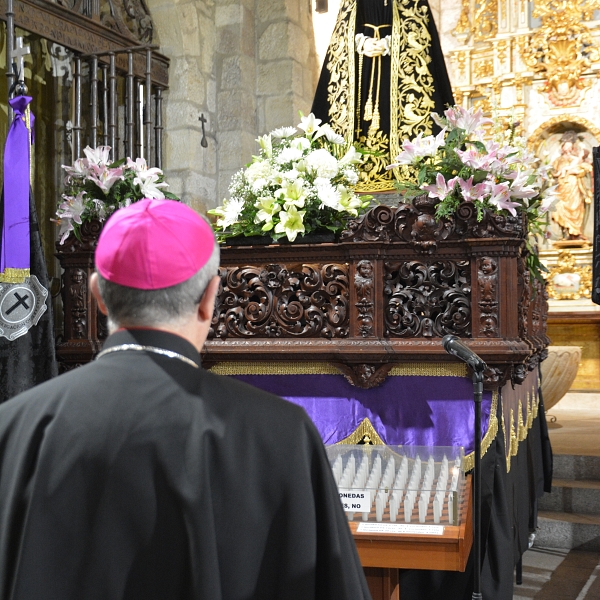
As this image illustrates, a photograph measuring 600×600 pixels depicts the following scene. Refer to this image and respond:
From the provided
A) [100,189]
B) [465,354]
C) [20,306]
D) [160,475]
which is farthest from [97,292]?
[100,189]

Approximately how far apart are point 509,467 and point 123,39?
3.59 m

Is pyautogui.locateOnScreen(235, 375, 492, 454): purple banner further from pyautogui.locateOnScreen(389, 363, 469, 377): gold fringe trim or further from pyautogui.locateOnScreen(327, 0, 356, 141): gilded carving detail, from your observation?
pyautogui.locateOnScreen(327, 0, 356, 141): gilded carving detail

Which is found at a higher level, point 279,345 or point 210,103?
point 210,103

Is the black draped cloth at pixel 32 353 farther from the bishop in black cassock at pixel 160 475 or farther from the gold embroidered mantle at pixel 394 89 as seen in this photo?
the bishop in black cassock at pixel 160 475

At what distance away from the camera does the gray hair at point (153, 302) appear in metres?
1.24

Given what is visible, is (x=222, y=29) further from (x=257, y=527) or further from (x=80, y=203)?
(x=257, y=527)

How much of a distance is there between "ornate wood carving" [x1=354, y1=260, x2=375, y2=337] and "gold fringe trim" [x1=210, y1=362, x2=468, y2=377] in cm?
19

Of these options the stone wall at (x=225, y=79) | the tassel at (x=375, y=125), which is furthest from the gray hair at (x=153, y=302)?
the stone wall at (x=225, y=79)

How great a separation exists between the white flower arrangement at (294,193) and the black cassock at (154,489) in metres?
2.06

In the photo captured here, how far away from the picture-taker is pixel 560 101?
28.0ft

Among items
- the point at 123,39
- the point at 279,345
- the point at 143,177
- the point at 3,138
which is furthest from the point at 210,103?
the point at 279,345

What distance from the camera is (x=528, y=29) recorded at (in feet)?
28.5

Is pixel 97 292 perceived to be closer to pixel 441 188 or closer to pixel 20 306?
pixel 441 188

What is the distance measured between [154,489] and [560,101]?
815 cm
